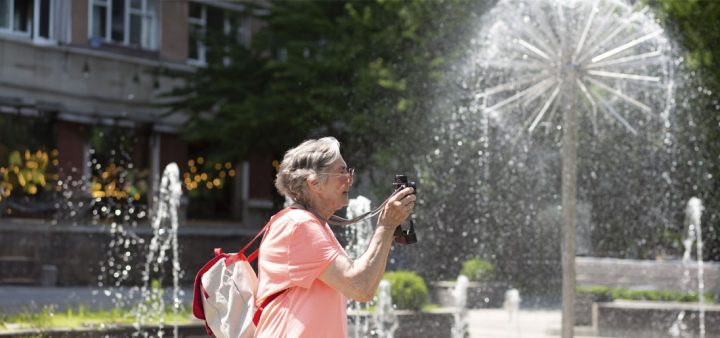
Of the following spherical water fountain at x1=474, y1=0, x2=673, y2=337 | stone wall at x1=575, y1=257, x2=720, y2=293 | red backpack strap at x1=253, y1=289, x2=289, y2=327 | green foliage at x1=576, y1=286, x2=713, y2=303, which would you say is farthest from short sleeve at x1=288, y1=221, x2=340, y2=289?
stone wall at x1=575, y1=257, x2=720, y2=293

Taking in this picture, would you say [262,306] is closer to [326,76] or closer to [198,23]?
[326,76]

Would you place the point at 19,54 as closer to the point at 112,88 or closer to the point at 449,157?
the point at 112,88

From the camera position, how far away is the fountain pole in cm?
866

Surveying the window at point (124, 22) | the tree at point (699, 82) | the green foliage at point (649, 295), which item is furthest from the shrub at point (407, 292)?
the window at point (124, 22)

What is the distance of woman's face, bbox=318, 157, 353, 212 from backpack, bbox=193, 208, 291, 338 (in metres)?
0.17

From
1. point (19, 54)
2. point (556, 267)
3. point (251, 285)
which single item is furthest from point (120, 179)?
point (251, 285)

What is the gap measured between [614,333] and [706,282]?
532cm

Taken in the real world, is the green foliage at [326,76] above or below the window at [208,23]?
below

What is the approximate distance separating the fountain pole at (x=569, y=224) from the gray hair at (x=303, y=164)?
518 cm

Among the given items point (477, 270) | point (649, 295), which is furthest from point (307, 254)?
point (477, 270)

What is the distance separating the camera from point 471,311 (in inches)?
713

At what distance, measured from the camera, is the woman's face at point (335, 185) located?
366 cm

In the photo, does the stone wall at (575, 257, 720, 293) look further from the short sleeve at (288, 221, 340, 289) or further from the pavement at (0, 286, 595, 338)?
the short sleeve at (288, 221, 340, 289)

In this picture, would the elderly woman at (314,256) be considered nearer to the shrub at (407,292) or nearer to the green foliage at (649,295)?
the shrub at (407,292)
